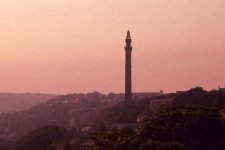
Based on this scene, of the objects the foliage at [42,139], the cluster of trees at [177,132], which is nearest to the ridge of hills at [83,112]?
the foliage at [42,139]

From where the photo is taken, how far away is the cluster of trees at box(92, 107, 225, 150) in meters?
38.8

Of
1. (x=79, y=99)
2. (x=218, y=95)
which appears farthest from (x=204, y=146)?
(x=79, y=99)

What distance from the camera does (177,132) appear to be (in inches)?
1581

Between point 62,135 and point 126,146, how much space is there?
5589 cm

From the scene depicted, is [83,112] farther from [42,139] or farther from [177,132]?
[177,132]

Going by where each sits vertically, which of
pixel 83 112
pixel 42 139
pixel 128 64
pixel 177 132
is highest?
pixel 128 64

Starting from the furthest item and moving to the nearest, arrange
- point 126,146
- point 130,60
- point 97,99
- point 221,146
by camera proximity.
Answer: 1. point 97,99
2. point 130,60
3. point 221,146
4. point 126,146

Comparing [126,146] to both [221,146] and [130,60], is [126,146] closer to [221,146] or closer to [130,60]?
[221,146]

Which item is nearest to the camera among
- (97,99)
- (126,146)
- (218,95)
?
(126,146)

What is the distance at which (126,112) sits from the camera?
11688cm

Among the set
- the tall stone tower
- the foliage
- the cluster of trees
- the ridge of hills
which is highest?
the tall stone tower

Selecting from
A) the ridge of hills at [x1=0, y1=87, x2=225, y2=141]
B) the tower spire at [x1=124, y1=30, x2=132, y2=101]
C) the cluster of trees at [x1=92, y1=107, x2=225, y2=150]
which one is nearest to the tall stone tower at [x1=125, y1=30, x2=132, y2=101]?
the tower spire at [x1=124, y1=30, x2=132, y2=101]

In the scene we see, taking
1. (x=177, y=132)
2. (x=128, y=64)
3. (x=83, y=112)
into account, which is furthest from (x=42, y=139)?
(x=83, y=112)

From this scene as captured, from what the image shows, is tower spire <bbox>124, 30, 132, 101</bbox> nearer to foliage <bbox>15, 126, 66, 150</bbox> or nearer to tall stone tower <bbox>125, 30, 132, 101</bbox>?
tall stone tower <bbox>125, 30, 132, 101</bbox>
